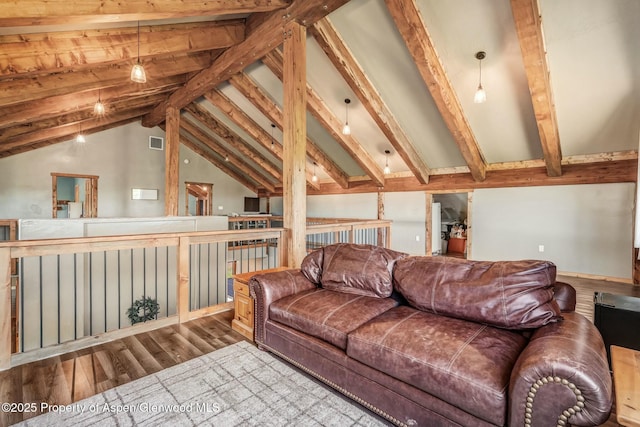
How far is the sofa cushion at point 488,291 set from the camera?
176cm

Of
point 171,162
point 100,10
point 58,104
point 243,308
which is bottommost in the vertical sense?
point 243,308

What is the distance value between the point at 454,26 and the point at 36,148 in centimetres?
967

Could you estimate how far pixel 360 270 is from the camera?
2.58 metres

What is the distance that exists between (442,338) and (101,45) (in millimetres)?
4748

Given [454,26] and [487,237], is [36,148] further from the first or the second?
[487,237]

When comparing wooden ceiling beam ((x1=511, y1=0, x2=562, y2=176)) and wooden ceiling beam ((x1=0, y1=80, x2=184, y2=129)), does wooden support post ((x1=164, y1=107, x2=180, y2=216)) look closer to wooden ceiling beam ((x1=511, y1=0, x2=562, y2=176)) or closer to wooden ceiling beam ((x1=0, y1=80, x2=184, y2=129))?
wooden ceiling beam ((x1=0, y1=80, x2=184, y2=129))

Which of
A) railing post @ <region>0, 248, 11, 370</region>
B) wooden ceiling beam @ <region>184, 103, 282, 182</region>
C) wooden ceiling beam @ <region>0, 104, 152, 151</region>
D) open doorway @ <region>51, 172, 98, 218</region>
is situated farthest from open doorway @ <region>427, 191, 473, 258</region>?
open doorway @ <region>51, 172, 98, 218</region>

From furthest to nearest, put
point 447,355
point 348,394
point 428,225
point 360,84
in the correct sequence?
point 428,225, point 360,84, point 348,394, point 447,355

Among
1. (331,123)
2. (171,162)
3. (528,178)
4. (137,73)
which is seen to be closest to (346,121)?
(331,123)

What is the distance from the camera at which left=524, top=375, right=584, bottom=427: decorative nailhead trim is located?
1166 millimetres

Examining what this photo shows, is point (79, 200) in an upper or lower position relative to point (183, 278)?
upper

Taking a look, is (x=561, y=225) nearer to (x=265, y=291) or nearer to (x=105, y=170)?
(x=265, y=291)

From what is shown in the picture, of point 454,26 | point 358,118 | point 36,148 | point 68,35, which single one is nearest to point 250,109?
point 358,118

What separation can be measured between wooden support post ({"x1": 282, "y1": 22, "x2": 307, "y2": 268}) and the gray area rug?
1.78 meters
